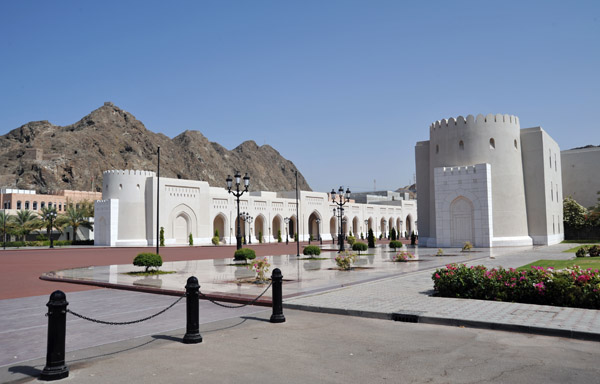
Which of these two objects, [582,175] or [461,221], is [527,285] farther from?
[582,175]

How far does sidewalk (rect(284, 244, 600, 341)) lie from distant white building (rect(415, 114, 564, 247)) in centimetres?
2547

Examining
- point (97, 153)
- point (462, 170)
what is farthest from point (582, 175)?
point (97, 153)

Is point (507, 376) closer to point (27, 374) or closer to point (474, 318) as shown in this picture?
point (474, 318)

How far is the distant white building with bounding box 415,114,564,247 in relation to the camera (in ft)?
116

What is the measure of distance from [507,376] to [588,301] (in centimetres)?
500

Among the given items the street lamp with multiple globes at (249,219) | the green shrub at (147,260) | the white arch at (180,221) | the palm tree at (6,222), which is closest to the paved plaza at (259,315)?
the green shrub at (147,260)

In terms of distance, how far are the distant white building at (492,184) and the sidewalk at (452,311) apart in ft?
83.6

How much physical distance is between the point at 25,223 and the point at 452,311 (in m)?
59.9

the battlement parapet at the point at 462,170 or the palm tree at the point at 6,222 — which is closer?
the battlement parapet at the point at 462,170

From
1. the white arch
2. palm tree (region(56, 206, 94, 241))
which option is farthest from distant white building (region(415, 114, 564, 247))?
palm tree (region(56, 206, 94, 241))

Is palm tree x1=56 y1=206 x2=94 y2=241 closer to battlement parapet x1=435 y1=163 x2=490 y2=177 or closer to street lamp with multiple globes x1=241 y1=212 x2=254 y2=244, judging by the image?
street lamp with multiple globes x1=241 y1=212 x2=254 y2=244

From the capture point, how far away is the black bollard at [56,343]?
17.4 feet

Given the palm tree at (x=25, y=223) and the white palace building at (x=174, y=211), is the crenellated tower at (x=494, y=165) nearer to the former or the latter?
the white palace building at (x=174, y=211)

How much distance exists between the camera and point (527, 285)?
970cm
